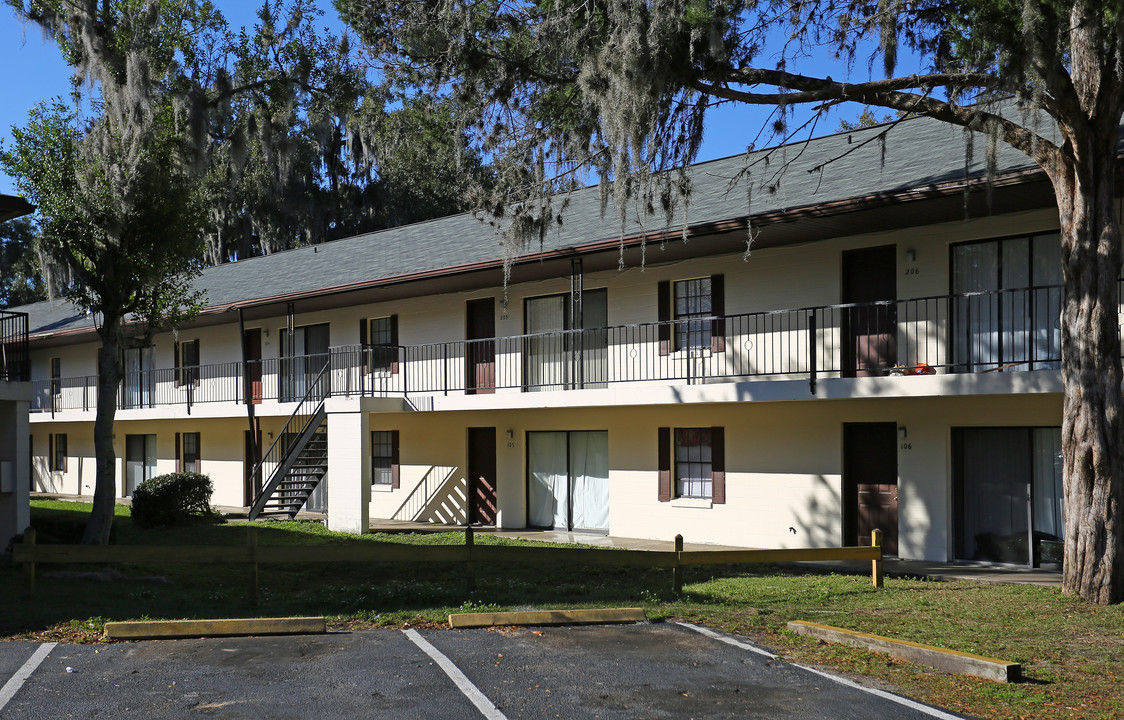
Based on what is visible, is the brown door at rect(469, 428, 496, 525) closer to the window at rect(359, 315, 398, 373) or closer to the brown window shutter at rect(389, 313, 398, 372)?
the brown window shutter at rect(389, 313, 398, 372)

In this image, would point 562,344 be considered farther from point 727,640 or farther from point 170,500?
point 727,640

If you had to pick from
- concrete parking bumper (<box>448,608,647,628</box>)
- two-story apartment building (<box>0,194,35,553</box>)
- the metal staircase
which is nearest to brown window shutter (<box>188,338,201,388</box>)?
the metal staircase

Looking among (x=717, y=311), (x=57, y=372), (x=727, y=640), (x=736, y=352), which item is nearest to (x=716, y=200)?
(x=717, y=311)

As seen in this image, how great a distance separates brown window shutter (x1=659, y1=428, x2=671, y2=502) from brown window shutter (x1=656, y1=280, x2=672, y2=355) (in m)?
1.60

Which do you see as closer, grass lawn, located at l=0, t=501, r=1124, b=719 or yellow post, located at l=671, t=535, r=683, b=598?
grass lawn, located at l=0, t=501, r=1124, b=719

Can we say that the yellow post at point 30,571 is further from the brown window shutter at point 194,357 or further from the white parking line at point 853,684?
the brown window shutter at point 194,357

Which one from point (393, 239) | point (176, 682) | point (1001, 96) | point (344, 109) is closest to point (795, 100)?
point (1001, 96)

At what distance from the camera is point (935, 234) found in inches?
625

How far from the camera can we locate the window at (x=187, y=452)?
30766mm

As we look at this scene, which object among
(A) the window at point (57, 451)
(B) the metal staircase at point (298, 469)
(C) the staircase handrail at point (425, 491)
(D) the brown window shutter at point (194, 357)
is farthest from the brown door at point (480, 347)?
(A) the window at point (57, 451)

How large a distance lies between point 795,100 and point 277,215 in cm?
3698

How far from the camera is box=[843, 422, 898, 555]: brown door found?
1662 cm

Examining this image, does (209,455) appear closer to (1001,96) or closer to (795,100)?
(795,100)

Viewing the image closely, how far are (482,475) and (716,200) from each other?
841cm
